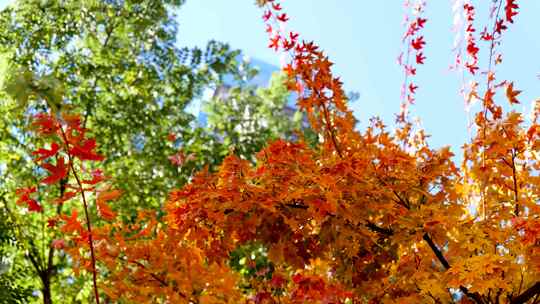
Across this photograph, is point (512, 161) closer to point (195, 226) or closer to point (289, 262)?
point (289, 262)

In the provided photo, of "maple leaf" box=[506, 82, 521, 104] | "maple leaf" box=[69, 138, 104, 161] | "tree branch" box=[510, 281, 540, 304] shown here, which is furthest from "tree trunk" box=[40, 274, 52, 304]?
"maple leaf" box=[506, 82, 521, 104]

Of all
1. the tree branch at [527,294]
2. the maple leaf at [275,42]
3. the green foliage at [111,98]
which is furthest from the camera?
the green foliage at [111,98]

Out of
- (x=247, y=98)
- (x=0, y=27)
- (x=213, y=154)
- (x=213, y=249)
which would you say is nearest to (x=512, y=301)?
(x=213, y=249)

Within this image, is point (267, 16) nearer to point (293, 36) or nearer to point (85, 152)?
point (293, 36)

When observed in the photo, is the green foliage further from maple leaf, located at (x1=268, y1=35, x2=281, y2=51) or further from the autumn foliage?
the autumn foliage

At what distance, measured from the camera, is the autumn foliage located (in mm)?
2557

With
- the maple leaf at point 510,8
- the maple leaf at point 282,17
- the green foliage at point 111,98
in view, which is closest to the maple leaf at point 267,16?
the maple leaf at point 282,17

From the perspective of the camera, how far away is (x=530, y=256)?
2730mm

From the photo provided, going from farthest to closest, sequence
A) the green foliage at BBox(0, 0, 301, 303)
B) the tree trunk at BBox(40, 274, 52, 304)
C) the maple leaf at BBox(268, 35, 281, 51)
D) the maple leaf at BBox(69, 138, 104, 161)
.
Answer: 1. the green foliage at BBox(0, 0, 301, 303)
2. the tree trunk at BBox(40, 274, 52, 304)
3. the maple leaf at BBox(268, 35, 281, 51)
4. the maple leaf at BBox(69, 138, 104, 161)

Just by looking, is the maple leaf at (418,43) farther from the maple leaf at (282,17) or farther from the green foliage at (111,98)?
the green foliage at (111,98)

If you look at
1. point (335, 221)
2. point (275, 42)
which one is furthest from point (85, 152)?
point (275, 42)

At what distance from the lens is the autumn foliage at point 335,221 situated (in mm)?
2557

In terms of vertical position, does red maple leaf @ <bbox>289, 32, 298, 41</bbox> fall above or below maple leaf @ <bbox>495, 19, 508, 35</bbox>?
above

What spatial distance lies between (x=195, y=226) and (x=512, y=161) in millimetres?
1942
